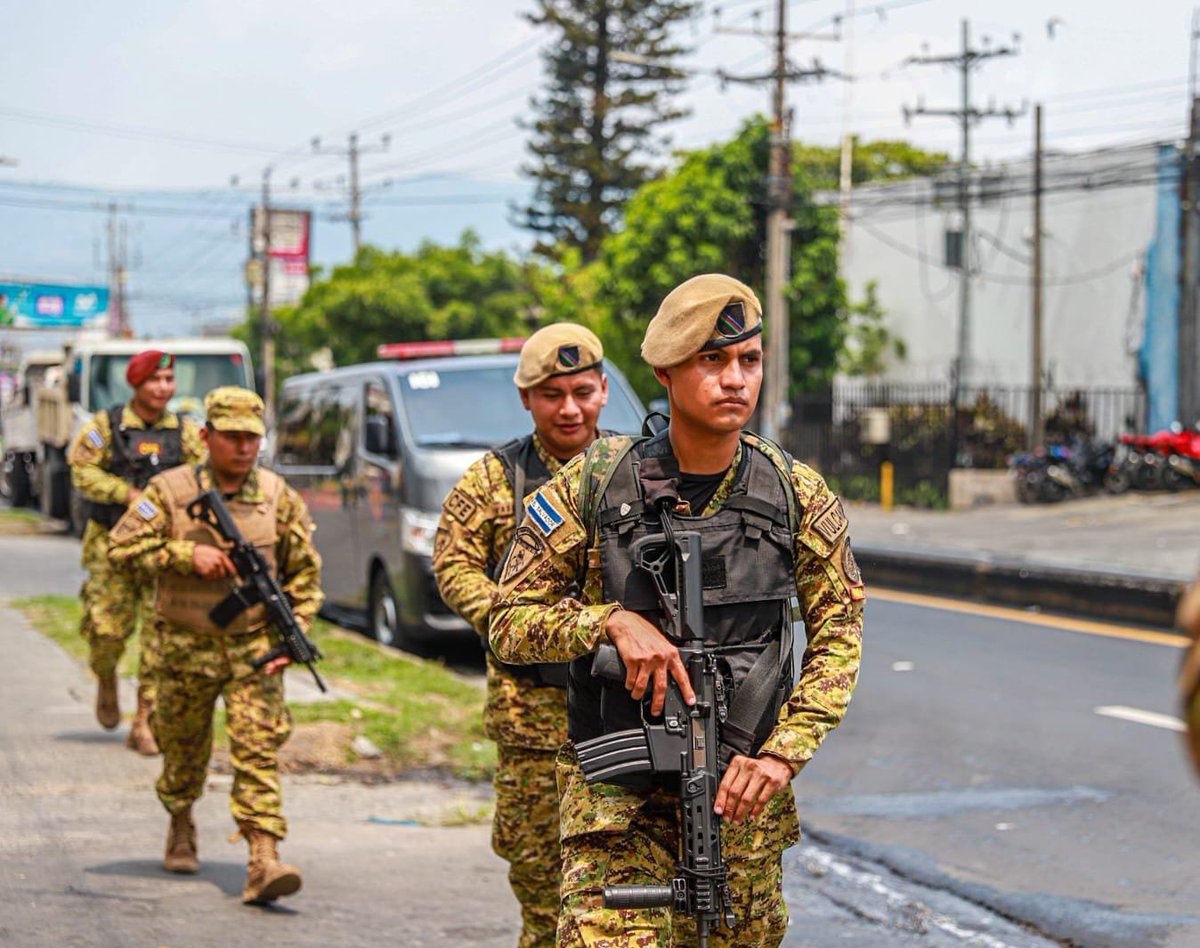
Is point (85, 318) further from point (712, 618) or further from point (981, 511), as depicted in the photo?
point (712, 618)

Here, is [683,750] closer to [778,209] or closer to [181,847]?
[181,847]

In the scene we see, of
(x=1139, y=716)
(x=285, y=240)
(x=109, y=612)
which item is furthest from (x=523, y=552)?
(x=285, y=240)

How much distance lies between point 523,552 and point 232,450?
2.56 m

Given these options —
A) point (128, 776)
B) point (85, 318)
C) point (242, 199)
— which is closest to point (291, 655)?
point (128, 776)

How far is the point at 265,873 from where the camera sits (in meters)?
5.52

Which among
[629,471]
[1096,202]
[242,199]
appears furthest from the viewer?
[242,199]

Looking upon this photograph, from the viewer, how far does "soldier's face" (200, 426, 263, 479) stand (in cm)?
582

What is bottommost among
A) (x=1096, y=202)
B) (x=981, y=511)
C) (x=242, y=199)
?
(x=981, y=511)

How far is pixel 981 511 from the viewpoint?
27828mm

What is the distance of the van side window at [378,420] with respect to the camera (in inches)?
434

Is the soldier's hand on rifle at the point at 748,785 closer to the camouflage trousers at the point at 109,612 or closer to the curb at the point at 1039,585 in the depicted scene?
the camouflage trousers at the point at 109,612

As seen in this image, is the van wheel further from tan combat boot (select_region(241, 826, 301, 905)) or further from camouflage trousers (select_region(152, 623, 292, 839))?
tan combat boot (select_region(241, 826, 301, 905))

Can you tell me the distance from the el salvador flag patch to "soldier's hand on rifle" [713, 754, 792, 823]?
606 mm

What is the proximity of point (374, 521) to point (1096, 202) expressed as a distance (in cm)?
2454
